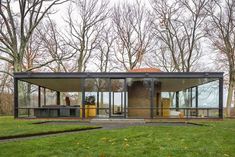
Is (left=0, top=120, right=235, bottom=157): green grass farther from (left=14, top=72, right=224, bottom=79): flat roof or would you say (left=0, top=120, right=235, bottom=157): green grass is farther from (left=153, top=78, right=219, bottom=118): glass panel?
(left=153, top=78, right=219, bottom=118): glass panel

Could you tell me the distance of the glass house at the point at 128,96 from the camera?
23.3m

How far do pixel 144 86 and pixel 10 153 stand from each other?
52.9 feet

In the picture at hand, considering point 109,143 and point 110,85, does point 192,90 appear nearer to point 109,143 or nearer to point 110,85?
point 110,85

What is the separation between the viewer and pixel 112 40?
136 ft

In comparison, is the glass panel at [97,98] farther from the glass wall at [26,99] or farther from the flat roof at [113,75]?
the glass wall at [26,99]

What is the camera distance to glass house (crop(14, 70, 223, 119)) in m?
23.3

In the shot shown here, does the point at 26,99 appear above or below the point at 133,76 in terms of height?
below

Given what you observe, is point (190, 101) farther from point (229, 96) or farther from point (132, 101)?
point (229, 96)

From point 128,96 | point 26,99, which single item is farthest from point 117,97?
point 26,99

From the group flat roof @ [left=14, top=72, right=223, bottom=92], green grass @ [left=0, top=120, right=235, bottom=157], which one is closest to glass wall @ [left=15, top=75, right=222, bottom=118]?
flat roof @ [left=14, top=72, right=223, bottom=92]

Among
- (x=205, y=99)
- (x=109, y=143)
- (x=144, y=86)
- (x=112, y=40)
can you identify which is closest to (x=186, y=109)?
(x=205, y=99)

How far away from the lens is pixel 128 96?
24.2 m

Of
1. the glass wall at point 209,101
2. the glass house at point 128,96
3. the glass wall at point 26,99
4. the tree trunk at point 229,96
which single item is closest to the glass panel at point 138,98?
the glass house at point 128,96

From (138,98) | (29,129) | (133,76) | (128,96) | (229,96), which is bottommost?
(29,129)
